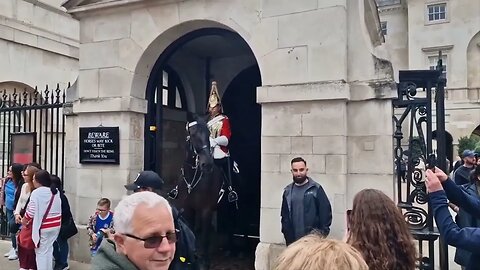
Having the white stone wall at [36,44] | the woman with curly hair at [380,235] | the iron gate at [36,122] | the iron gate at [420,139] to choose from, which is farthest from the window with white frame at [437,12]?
the woman with curly hair at [380,235]

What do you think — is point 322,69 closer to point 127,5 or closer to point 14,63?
point 127,5

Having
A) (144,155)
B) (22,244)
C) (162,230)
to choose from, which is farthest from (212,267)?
(162,230)

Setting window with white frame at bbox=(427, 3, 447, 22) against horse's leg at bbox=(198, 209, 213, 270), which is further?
window with white frame at bbox=(427, 3, 447, 22)

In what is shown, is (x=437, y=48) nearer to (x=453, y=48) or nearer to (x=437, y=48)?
(x=437, y=48)

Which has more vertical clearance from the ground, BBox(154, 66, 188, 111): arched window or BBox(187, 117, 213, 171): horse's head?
BBox(154, 66, 188, 111): arched window

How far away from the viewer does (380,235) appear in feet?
8.35

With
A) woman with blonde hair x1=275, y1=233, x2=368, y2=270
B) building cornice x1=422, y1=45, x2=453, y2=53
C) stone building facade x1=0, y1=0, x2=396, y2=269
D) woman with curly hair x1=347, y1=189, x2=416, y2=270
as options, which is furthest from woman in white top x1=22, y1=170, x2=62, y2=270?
building cornice x1=422, y1=45, x2=453, y2=53

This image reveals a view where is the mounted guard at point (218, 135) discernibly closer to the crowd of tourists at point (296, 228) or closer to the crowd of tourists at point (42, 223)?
the crowd of tourists at point (296, 228)

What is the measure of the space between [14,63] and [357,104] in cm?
1152

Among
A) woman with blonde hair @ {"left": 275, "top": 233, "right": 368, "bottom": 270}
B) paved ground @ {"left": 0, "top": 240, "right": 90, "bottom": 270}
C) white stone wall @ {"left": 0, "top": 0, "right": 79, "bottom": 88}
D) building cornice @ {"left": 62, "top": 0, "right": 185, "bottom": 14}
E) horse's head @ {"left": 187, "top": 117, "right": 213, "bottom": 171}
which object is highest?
white stone wall @ {"left": 0, "top": 0, "right": 79, "bottom": 88}

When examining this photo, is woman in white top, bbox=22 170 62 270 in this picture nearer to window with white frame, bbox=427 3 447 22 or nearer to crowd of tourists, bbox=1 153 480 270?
crowd of tourists, bbox=1 153 480 270

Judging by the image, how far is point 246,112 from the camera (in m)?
9.33

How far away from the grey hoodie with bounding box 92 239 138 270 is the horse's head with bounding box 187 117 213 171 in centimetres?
465

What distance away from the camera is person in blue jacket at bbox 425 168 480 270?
2.87 meters
